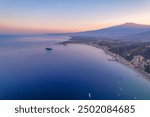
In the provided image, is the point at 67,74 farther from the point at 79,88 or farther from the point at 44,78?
the point at 79,88

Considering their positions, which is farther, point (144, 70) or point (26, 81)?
point (144, 70)

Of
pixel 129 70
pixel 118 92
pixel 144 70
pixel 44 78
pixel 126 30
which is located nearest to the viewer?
pixel 118 92

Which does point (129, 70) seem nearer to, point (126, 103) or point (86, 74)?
point (86, 74)

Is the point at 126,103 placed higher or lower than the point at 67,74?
higher

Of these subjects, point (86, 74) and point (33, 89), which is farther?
point (86, 74)

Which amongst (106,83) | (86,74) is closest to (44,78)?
(86,74)

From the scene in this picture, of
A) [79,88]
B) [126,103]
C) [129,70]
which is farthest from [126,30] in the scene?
[126,103]

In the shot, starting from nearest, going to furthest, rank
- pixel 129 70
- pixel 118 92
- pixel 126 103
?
pixel 126 103, pixel 118 92, pixel 129 70

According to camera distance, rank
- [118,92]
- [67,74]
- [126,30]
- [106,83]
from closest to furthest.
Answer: [118,92]
[106,83]
[67,74]
[126,30]

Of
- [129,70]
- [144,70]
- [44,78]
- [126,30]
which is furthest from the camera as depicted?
[126,30]
